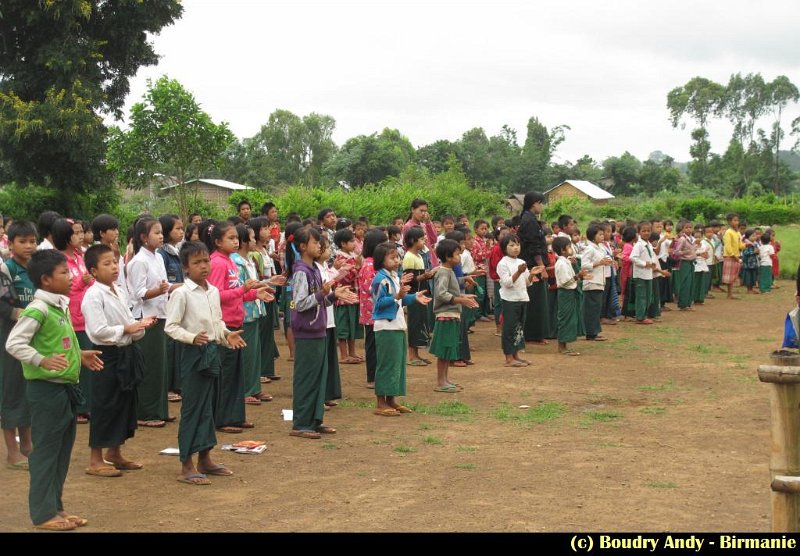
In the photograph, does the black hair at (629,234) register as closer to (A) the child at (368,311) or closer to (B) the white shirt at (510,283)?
(B) the white shirt at (510,283)

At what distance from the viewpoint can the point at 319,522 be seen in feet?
17.4

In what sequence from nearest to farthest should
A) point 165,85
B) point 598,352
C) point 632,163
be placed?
point 598,352
point 165,85
point 632,163

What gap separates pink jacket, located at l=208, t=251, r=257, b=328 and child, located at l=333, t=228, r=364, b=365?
234 cm

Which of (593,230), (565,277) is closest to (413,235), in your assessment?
(565,277)

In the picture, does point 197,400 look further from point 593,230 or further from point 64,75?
point 64,75

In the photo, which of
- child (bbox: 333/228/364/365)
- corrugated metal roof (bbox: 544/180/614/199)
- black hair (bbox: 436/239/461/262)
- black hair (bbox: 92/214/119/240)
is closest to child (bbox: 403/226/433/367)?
child (bbox: 333/228/364/365)

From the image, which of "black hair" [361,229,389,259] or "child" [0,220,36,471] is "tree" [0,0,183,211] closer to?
"black hair" [361,229,389,259]

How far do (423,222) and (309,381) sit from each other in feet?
20.4

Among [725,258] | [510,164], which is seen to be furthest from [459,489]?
[510,164]

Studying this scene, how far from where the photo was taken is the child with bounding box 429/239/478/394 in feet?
30.7

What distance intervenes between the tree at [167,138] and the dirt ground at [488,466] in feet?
37.1

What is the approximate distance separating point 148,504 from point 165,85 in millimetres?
15989

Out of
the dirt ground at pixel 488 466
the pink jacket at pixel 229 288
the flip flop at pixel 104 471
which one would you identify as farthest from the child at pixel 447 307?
the flip flop at pixel 104 471

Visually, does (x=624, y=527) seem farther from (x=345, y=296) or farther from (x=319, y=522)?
(x=345, y=296)
